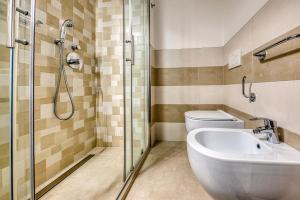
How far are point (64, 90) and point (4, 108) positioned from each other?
0.98 m

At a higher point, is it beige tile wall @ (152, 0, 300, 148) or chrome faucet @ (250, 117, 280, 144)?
beige tile wall @ (152, 0, 300, 148)

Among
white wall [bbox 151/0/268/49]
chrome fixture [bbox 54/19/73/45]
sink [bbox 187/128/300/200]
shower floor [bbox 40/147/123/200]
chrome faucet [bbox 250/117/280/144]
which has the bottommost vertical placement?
shower floor [bbox 40/147/123/200]

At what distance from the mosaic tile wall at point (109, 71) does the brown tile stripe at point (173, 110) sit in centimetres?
54

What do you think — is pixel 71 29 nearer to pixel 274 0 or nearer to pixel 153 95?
pixel 153 95

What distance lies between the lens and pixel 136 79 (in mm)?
1850

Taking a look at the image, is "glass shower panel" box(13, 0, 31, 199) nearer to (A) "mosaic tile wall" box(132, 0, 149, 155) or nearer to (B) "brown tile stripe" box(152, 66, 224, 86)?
(A) "mosaic tile wall" box(132, 0, 149, 155)

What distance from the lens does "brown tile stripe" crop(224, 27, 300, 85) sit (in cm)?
88

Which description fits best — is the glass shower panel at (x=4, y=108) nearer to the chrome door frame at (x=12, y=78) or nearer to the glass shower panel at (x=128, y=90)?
the chrome door frame at (x=12, y=78)

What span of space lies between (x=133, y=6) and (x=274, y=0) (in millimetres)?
1197

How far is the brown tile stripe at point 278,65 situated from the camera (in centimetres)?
88

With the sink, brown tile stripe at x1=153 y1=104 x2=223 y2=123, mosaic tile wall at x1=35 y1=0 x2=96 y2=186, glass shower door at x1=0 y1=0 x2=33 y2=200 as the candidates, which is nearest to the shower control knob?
mosaic tile wall at x1=35 y1=0 x2=96 y2=186

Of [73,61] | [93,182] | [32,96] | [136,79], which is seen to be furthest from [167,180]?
[73,61]

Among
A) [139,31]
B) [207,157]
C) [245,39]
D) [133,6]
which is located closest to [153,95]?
[139,31]

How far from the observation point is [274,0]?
1085 millimetres
